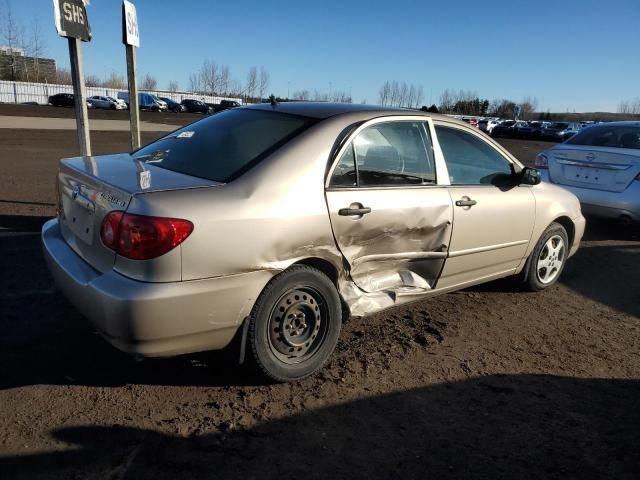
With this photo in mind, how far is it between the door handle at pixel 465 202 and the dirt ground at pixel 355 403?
0.98 meters

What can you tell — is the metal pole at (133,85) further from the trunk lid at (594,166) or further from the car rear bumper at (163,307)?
the trunk lid at (594,166)

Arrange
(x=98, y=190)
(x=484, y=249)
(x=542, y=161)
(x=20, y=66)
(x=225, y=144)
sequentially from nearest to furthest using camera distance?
(x=98, y=190), (x=225, y=144), (x=484, y=249), (x=542, y=161), (x=20, y=66)

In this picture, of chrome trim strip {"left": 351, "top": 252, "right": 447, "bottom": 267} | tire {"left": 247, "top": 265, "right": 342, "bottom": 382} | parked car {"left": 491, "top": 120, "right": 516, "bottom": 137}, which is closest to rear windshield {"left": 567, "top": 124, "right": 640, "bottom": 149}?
chrome trim strip {"left": 351, "top": 252, "right": 447, "bottom": 267}

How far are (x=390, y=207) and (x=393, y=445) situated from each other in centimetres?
148

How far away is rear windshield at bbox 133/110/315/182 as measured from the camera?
319cm

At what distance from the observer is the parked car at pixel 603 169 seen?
265 inches

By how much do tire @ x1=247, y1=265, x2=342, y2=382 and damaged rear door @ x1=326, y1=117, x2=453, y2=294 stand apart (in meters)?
0.30

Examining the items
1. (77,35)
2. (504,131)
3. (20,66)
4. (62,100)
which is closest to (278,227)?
(77,35)

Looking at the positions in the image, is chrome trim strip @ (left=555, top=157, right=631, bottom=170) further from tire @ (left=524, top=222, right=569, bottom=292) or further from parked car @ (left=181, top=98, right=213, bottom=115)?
parked car @ (left=181, top=98, right=213, bottom=115)

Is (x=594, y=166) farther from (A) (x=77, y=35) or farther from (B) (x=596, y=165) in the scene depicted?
(A) (x=77, y=35)

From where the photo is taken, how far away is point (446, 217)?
384cm

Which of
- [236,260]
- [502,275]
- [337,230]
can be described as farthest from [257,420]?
[502,275]

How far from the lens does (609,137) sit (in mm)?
7406

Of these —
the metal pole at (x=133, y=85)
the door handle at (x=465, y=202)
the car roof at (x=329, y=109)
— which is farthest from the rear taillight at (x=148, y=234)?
the metal pole at (x=133, y=85)
